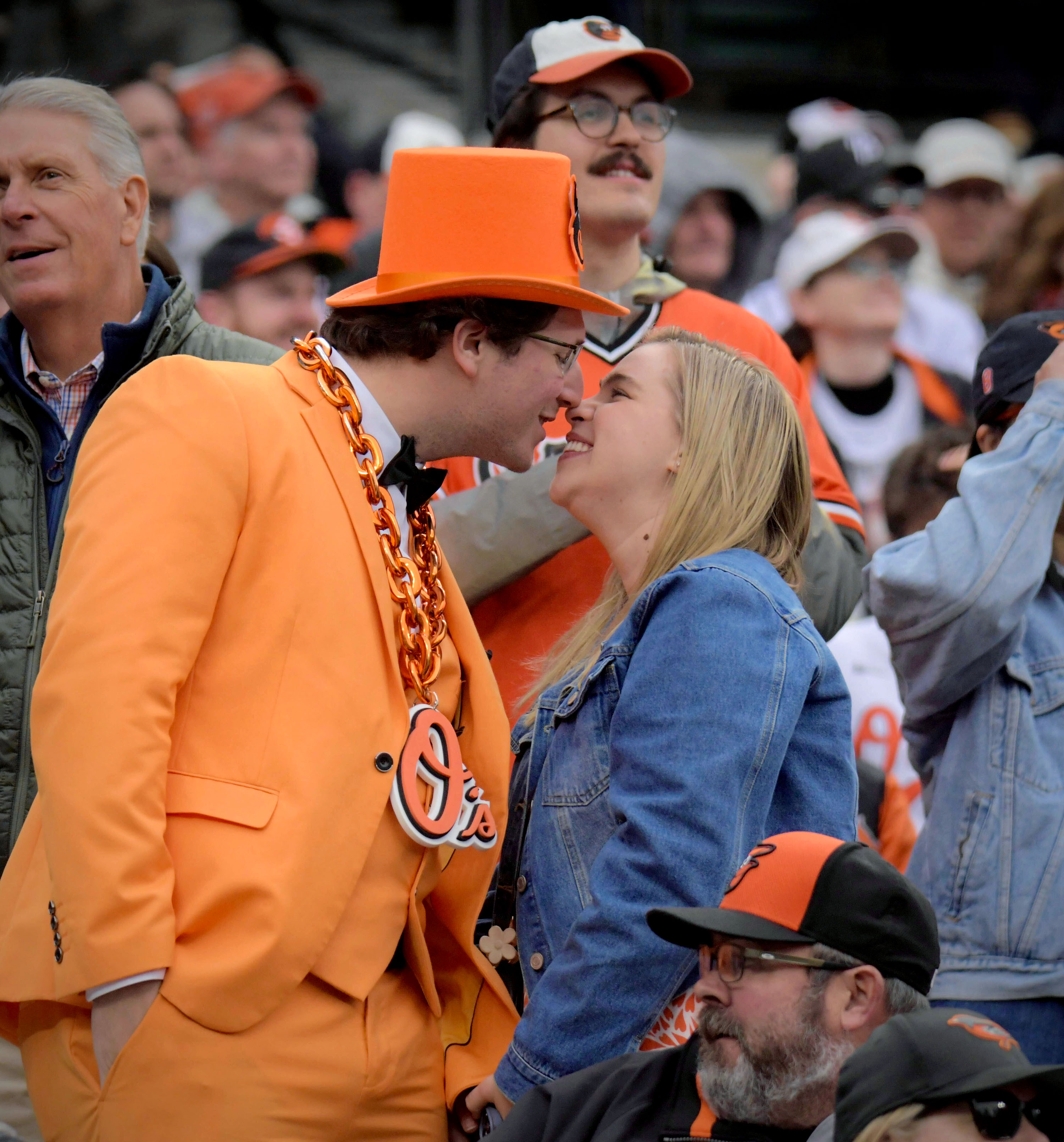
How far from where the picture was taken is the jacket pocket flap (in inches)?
101

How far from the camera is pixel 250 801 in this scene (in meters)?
2.57

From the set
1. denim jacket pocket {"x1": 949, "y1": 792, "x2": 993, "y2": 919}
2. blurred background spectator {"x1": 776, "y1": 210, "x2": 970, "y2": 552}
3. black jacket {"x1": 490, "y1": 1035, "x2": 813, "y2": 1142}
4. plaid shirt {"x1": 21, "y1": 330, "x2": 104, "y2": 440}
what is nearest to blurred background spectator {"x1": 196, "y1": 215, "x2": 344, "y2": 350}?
blurred background spectator {"x1": 776, "y1": 210, "x2": 970, "y2": 552}

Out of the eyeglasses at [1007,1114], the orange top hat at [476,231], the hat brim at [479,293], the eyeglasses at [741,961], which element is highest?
the orange top hat at [476,231]

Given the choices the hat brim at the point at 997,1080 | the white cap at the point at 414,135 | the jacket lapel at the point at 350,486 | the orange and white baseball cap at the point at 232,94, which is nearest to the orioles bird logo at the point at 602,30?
the jacket lapel at the point at 350,486

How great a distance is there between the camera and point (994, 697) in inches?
139

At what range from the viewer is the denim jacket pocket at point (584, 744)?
9.79 feet

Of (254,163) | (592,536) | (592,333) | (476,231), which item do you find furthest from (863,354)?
(476,231)

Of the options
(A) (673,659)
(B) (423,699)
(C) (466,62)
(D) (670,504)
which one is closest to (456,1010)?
(B) (423,699)

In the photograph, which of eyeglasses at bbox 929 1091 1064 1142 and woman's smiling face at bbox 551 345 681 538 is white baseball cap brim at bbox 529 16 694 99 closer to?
woman's smiling face at bbox 551 345 681 538

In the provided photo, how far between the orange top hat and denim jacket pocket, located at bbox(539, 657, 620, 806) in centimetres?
74

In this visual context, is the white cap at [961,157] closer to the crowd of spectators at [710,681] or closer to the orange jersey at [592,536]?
the crowd of spectators at [710,681]

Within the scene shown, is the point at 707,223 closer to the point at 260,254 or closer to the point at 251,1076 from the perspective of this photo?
the point at 260,254

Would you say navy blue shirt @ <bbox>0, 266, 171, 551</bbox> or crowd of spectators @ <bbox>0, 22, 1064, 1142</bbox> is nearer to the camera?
crowd of spectators @ <bbox>0, 22, 1064, 1142</bbox>

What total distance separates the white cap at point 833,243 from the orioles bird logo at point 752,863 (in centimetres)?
445
